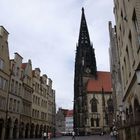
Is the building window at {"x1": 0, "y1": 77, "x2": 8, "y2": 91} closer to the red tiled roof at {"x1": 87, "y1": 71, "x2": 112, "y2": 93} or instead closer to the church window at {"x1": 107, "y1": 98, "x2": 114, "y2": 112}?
the red tiled roof at {"x1": 87, "y1": 71, "x2": 112, "y2": 93}

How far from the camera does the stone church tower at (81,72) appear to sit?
8644 cm

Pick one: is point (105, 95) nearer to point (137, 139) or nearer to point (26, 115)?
point (26, 115)

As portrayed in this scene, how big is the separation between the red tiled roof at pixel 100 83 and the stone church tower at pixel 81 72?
2.08 metres

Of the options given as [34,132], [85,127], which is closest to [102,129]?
[85,127]

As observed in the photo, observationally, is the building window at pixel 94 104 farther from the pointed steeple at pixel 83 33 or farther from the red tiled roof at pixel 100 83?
the pointed steeple at pixel 83 33

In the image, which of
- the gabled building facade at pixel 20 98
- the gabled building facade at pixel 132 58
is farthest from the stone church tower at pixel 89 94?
the gabled building facade at pixel 132 58

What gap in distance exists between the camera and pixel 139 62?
1130 centimetres

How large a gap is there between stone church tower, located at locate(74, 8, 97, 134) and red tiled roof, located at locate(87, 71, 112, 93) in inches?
81.8

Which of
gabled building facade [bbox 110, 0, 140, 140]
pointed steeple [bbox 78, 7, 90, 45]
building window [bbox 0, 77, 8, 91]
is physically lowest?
gabled building facade [bbox 110, 0, 140, 140]

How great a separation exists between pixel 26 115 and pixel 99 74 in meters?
55.8

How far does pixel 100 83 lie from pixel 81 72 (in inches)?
347

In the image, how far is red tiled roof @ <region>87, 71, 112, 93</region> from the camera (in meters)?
88.9

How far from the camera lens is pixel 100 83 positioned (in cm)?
9325

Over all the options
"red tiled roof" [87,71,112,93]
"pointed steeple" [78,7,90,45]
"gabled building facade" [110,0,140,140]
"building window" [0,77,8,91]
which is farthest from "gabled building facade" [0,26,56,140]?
"pointed steeple" [78,7,90,45]
